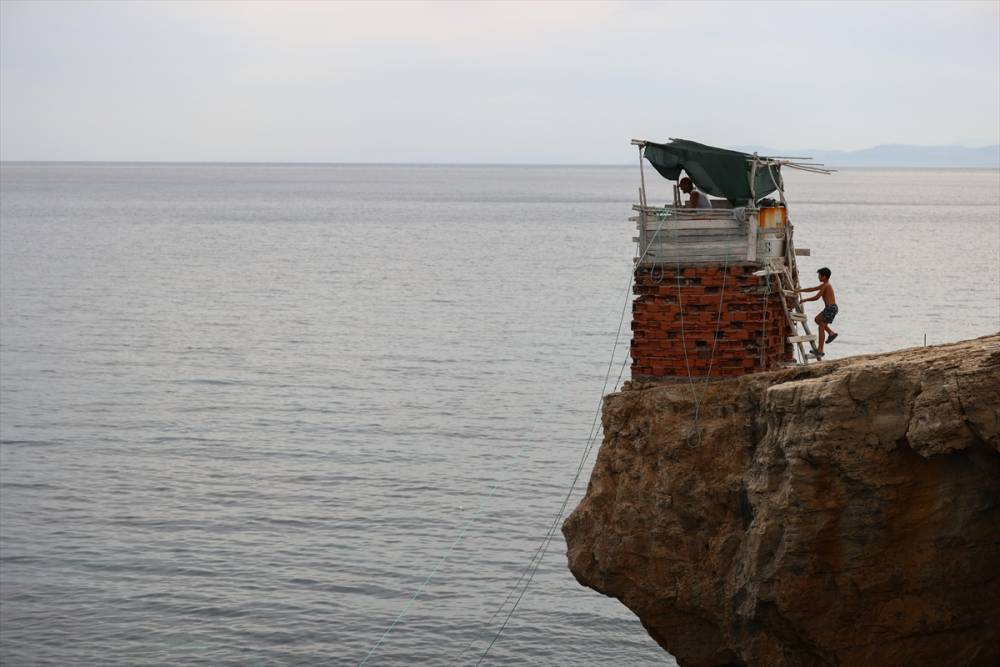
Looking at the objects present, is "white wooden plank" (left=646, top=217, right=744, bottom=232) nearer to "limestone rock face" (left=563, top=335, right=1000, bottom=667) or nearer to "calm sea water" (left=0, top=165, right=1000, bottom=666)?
"limestone rock face" (left=563, top=335, right=1000, bottom=667)

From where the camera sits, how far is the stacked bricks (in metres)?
16.9

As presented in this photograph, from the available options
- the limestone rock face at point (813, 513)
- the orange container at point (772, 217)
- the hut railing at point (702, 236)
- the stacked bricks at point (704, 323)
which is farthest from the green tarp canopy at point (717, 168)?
the limestone rock face at point (813, 513)

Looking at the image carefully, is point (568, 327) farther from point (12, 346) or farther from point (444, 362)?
point (12, 346)

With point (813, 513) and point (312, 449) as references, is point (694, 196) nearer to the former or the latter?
point (813, 513)

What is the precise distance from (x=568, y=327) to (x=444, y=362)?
10883 millimetres

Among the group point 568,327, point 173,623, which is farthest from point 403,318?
point 173,623

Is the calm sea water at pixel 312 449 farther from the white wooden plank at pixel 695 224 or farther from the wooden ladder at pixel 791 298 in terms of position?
the white wooden plank at pixel 695 224

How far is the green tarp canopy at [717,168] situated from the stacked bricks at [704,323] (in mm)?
1463

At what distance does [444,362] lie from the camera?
52625 millimetres

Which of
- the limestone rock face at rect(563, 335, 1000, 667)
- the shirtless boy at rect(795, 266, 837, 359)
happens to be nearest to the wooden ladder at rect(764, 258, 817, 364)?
the shirtless boy at rect(795, 266, 837, 359)

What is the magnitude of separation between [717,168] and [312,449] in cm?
2342

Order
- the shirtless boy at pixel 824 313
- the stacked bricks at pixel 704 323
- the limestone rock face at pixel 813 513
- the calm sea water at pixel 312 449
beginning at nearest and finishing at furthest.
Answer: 1. the limestone rock face at pixel 813 513
2. the stacked bricks at pixel 704 323
3. the shirtless boy at pixel 824 313
4. the calm sea water at pixel 312 449

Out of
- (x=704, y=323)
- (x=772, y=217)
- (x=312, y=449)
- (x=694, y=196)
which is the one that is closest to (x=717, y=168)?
(x=694, y=196)

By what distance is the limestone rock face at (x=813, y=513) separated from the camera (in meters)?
14.4
